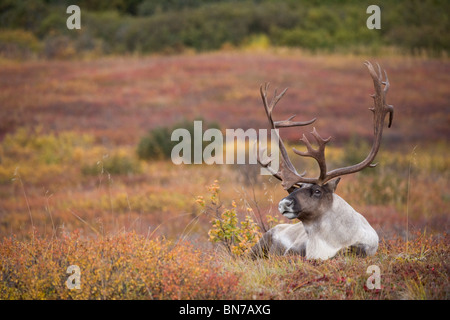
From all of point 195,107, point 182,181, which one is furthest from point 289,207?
point 195,107

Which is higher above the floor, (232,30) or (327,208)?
(232,30)

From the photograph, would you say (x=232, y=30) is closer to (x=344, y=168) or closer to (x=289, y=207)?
(x=344, y=168)

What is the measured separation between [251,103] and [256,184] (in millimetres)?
10670

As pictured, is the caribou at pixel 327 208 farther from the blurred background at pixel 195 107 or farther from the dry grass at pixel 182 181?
the blurred background at pixel 195 107

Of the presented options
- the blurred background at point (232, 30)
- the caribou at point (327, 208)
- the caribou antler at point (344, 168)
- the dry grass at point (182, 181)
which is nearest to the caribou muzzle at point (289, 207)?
the caribou at point (327, 208)

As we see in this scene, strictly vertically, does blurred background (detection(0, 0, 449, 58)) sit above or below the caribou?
above

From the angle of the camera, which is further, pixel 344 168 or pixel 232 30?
pixel 232 30

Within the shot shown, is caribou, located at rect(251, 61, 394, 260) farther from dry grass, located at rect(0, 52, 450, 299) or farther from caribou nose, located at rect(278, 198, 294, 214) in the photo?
dry grass, located at rect(0, 52, 450, 299)

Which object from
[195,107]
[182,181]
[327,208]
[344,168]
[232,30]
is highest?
[232,30]

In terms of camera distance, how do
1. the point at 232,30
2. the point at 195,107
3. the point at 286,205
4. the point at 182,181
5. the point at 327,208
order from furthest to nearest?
the point at 232,30 → the point at 195,107 → the point at 182,181 → the point at 327,208 → the point at 286,205

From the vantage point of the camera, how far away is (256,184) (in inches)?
587

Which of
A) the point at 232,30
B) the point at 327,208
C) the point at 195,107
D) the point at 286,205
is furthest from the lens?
the point at 232,30

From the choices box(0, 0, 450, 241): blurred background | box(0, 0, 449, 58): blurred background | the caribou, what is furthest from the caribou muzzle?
box(0, 0, 449, 58): blurred background
